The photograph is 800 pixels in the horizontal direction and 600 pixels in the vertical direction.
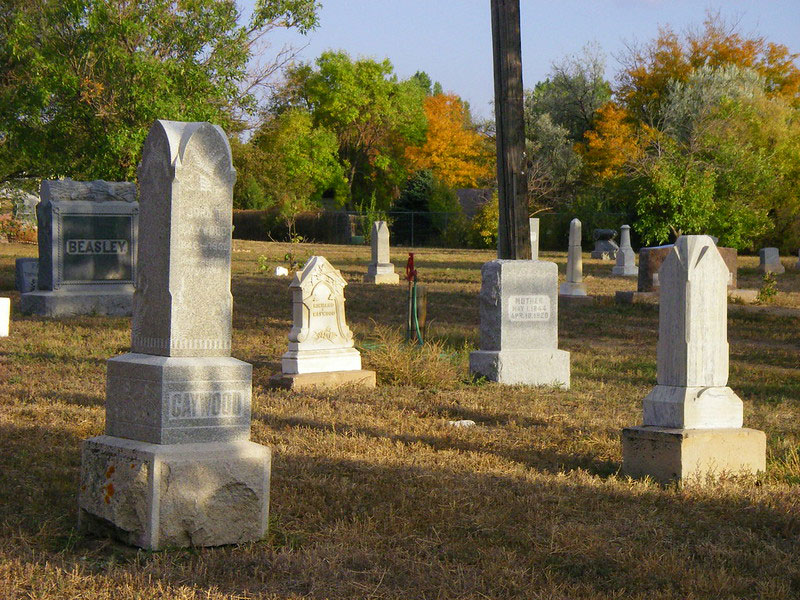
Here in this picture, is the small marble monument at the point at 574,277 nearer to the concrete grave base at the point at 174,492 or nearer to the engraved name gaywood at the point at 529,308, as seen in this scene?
the engraved name gaywood at the point at 529,308

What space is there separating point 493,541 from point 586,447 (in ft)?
7.94

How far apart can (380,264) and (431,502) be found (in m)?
19.9

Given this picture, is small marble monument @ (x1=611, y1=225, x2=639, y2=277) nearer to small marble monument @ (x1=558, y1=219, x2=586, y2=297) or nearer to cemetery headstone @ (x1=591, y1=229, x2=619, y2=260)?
cemetery headstone @ (x1=591, y1=229, x2=619, y2=260)

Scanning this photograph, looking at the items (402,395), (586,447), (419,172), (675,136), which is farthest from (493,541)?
(419,172)

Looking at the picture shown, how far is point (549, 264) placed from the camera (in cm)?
1109

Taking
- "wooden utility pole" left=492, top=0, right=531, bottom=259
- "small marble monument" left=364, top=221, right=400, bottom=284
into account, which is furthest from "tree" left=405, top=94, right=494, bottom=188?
"wooden utility pole" left=492, top=0, right=531, bottom=259

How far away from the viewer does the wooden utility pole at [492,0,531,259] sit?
11.3 metres

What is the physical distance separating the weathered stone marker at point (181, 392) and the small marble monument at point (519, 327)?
234 inches

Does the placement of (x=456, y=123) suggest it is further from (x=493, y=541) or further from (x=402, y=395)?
(x=493, y=541)

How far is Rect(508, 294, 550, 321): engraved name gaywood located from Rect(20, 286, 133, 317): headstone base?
306 inches

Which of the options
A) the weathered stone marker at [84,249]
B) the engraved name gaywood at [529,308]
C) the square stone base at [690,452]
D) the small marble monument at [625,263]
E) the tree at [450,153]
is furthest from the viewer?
the tree at [450,153]

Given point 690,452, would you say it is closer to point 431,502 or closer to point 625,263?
point 431,502

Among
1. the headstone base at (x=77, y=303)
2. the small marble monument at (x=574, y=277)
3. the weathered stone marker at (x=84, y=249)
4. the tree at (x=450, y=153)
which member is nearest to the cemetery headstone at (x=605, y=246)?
the small marble monument at (x=574, y=277)

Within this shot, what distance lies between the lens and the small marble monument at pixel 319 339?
403 inches
